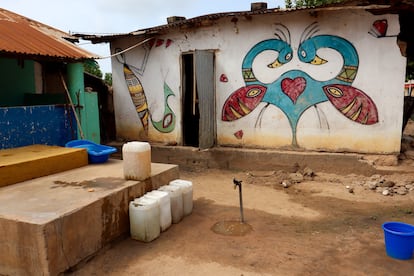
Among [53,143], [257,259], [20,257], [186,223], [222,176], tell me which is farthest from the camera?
[222,176]

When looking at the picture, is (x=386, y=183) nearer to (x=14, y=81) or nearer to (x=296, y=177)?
(x=296, y=177)

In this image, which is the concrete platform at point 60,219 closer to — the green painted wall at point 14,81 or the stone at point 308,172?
the stone at point 308,172

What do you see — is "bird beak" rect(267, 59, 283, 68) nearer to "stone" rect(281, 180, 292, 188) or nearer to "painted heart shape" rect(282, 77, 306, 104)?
"painted heart shape" rect(282, 77, 306, 104)

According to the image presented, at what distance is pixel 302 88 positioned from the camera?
739 centimetres

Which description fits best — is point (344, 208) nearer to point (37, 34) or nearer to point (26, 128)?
Result: point (26, 128)

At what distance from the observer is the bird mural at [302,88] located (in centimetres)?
695

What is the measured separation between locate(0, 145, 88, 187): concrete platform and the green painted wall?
2707 millimetres

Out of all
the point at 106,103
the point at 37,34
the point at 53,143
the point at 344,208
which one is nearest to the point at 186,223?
the point at 344,208

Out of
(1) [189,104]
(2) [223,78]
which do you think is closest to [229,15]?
(2) [223,78]

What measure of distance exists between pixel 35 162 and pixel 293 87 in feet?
17.4

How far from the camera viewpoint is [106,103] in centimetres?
1080

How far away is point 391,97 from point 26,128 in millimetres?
6942

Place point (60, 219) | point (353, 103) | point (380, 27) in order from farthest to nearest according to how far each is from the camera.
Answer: point (353, 103), point (380, 27), point (60, 219)

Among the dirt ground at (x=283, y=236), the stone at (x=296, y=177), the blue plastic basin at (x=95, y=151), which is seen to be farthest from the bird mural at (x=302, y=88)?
the blue plastic basin at (x=95, y=151)
